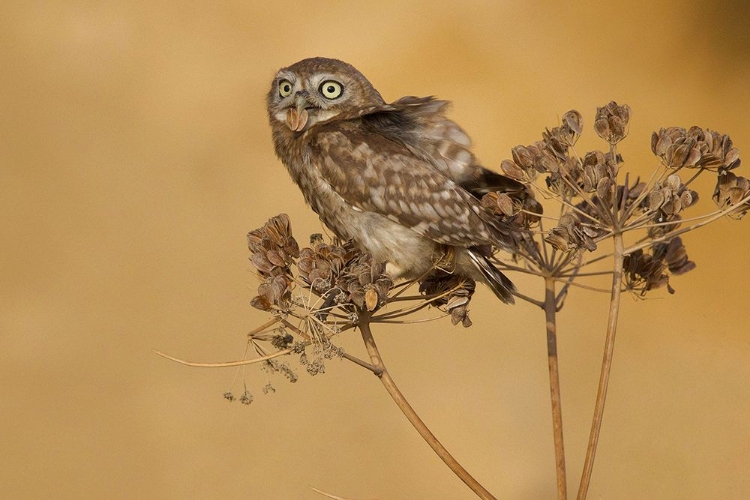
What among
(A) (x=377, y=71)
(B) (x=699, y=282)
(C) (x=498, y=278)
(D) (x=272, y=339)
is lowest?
(D) (x=272, y=339)

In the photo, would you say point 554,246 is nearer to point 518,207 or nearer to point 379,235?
point 518,207

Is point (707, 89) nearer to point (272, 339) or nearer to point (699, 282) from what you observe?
point (699, 282)

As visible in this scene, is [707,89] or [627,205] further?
[707,89]

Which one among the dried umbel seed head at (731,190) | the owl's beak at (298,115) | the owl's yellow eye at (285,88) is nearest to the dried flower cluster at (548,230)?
the dried umbel seed head at (731,190)

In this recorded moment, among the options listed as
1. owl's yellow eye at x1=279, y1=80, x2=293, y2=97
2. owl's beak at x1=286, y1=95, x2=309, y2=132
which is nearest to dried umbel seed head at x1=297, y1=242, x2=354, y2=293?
owl's beak at x1=286, y1=95, x2=309, y2=132

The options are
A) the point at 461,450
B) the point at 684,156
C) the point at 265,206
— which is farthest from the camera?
the point at 265,206

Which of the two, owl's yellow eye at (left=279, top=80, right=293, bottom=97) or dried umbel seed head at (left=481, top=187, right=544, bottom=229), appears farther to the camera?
owl's yellow eye at (left=279, top=80, right=293, bottom=97)

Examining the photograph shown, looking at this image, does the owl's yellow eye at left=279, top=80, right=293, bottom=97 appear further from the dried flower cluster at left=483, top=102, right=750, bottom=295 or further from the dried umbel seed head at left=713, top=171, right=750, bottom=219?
the dried umbel seed head at left=713, top=171, right=750, bottom=219

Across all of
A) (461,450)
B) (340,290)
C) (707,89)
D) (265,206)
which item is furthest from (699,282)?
(340,290)
